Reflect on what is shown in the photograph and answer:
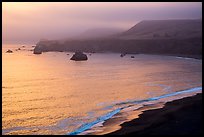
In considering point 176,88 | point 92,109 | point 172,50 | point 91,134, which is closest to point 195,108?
point 92,109

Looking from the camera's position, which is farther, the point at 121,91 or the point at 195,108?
the point at 121,91

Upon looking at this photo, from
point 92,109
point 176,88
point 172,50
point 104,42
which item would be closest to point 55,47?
point 104,42

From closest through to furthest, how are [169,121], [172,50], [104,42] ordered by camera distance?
[169,121] < [172,50] < [104,42]

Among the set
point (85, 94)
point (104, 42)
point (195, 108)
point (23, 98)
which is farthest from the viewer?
point (104, 42)

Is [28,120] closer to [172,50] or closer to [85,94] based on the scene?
[85,94]

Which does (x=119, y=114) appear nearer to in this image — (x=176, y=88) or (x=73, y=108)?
(x=73, y=108)

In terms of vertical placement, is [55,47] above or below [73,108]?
above
